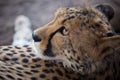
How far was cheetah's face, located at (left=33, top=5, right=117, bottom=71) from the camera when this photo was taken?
3.83 ft

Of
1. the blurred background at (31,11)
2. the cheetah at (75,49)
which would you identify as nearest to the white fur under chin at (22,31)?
the blurred background at (31,11)

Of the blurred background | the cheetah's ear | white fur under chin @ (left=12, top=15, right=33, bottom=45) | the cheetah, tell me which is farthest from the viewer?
the blurred background

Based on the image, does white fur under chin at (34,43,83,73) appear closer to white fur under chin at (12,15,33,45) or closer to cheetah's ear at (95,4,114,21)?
cheetah's ear at (95,4,114,21)

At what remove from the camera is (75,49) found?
1189mm

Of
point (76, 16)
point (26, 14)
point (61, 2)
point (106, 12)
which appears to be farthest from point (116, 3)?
point (76, 16)

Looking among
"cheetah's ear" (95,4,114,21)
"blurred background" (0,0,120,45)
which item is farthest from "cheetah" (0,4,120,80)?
"blurred background" (0,0,120,45)

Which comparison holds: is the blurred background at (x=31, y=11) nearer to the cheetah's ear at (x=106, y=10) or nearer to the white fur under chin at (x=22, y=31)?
the white fur under chin at (x=22, y=31)

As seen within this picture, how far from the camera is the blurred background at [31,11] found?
209 cm

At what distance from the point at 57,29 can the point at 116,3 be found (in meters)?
1.01

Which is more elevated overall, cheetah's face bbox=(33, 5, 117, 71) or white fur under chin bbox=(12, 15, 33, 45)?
white fur under chin bbox=(12, 15, 33, 45)

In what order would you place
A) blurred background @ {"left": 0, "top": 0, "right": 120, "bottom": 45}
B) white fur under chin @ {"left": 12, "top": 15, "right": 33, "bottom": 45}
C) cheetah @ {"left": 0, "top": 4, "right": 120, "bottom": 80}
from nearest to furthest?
cheetah @ {"left": 0, "top": 4, "right": 120, "bottom": 80} → white fur under chin @ {"left": 12, "top": 15, "right": 33, "bottom": 45} → blurred background @ {"left": 0, "top": 0, "right": 120, "bottom": 45}

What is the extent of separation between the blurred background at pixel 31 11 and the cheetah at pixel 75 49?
77 centimetres

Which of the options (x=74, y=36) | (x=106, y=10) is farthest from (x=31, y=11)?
(x=74, y=36)

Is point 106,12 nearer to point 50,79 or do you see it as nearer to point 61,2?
point 50,79
